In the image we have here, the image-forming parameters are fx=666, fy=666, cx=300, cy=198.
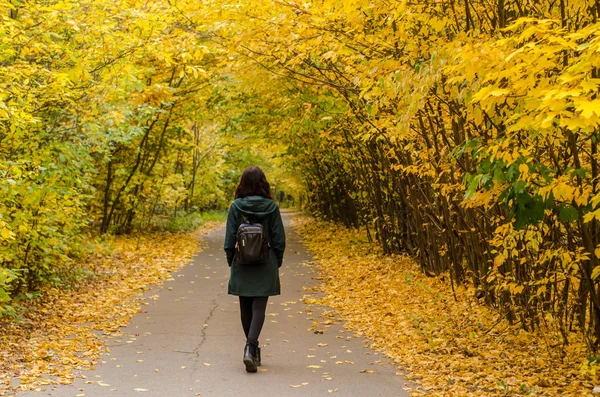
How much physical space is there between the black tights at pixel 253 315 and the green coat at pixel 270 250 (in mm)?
120

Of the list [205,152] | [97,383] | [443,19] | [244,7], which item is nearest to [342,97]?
[244,7]

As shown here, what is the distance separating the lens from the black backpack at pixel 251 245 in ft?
20.2

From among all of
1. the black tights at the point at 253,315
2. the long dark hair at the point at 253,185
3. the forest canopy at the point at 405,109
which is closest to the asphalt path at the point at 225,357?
the black tights at the point at 253,315

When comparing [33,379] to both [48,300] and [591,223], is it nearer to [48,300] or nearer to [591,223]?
[48,300]

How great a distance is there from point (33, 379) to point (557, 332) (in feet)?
16.2

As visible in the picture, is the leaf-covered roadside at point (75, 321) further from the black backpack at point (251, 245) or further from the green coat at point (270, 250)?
the black backpack at point (251, 245)

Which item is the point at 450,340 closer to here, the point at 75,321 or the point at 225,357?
the point at 225,357

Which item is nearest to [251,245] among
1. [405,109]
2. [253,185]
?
[253,185]

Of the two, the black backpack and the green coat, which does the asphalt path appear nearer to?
the green coat

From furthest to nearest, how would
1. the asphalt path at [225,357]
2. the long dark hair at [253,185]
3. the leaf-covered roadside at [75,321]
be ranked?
the long dark hair at [253,185] → the leaf-covered roadside at [75,321] → the asphalt path at [225,357]

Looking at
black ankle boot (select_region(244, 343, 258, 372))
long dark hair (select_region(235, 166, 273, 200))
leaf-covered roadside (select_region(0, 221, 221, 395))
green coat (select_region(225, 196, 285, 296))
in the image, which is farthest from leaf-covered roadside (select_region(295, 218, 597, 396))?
leaf-covered roadside (select_region(0, 221, 221, 395))

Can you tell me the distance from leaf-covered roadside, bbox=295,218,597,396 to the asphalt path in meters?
0.35

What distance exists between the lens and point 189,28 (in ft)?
35.1

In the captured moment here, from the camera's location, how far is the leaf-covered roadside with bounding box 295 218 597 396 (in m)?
5.60
